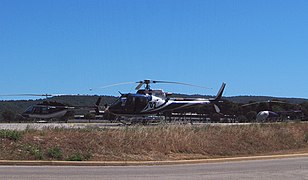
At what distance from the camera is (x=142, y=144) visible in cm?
2111

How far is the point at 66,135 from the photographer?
21.0m

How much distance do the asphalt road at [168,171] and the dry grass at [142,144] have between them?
2204 mm

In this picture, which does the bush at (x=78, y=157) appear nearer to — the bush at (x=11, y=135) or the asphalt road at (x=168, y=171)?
the asphalt road at (x=168, y=171)

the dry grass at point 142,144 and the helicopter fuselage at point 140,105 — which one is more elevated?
the helicopter fuselage at point 140,105

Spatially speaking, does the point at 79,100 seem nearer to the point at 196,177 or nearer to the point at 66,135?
the point at 66,135

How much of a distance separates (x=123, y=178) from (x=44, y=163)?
4.32 meters

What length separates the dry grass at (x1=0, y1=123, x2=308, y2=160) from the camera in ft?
61.5

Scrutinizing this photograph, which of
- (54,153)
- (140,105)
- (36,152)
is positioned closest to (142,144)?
(54,153)

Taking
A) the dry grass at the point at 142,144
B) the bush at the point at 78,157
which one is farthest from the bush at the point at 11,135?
the bush at the point at 78,157

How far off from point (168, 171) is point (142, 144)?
210 inches

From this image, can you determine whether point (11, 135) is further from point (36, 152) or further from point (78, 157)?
point (78, 157)

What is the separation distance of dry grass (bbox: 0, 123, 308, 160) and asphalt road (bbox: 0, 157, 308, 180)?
2204 millimetres

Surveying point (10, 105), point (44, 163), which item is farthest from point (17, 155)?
point (10, 105)

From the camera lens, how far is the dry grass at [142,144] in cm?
1875
